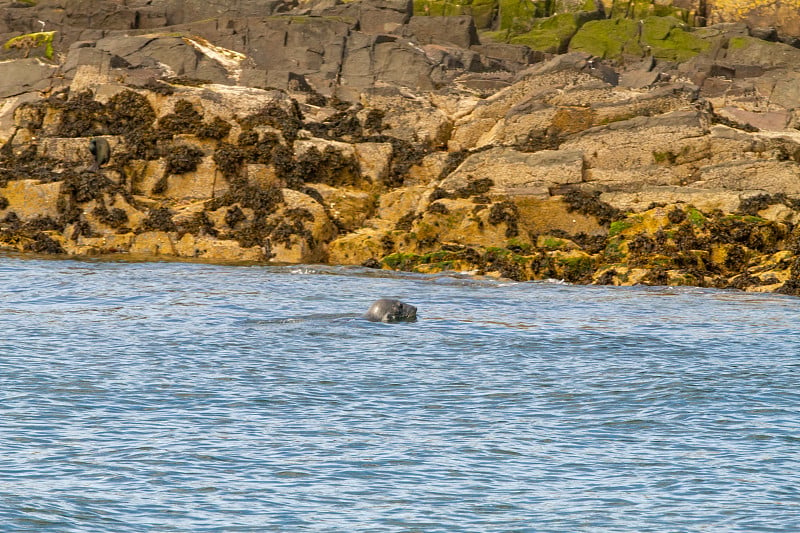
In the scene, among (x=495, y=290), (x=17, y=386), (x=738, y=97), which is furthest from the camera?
(x=738, y=97)

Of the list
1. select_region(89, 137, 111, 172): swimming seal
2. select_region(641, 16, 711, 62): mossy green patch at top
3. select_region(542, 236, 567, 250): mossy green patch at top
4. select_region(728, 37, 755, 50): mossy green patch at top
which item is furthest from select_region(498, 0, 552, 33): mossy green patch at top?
select_region(542, 236, 567, 250): mossy green patch at top

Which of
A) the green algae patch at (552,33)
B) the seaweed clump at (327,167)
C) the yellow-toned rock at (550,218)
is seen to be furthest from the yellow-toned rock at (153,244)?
the green algae patch at (552,33)

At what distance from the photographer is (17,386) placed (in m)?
11.1

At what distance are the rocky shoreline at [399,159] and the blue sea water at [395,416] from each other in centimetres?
490

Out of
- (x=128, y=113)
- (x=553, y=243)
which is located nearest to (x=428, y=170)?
(x=553, y=243)

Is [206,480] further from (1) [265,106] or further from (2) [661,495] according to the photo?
(1) [265,106]

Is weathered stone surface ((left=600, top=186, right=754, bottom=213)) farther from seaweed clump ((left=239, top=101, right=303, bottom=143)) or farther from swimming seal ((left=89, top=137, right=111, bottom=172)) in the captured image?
swimming seal ((left=89, top=137, right=111, bottom=172))

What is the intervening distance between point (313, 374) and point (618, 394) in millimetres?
3497

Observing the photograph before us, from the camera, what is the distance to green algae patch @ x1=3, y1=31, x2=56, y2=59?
35.8 m

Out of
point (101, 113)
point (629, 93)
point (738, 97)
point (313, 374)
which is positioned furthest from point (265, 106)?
point (313, 374)

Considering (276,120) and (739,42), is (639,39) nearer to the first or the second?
(739,42)

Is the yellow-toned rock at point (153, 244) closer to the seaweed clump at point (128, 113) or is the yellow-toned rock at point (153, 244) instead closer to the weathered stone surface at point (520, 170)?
the seaweed clump at point (128, 113)

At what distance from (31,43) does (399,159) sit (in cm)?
1625

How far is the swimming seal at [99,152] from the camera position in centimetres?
2669
